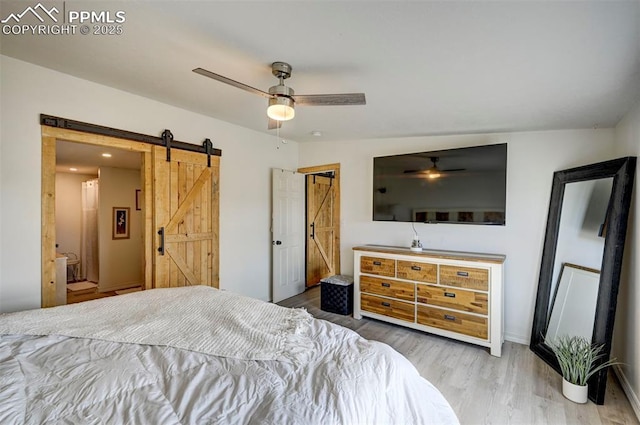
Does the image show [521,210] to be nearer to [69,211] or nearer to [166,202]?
[166,202]

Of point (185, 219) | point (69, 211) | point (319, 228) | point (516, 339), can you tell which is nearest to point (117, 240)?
point (69, 211)

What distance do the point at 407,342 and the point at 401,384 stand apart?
207cm

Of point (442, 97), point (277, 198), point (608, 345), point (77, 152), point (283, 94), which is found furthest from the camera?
point (277, 198)

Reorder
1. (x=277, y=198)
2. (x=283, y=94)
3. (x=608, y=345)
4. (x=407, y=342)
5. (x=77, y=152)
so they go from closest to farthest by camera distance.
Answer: (x=283, y=94) < (x=608, y=345) < (x=407, y=342) < (x=77, y=152) < (x=277, y=198)

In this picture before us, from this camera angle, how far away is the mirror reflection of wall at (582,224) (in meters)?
2.66

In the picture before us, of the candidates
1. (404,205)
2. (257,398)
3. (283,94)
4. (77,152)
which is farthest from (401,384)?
(77,152)

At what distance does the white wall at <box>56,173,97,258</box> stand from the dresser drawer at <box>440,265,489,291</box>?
6824 millimetres

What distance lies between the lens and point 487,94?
2414 mm

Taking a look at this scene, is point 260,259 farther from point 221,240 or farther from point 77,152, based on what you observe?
point 77,152

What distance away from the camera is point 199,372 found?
125cm

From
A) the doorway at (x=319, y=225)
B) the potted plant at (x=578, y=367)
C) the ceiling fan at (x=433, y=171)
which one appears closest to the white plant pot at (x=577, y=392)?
the potted plant at (x=578, y=367)

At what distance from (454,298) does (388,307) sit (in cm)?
79

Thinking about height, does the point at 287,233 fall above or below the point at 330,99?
below

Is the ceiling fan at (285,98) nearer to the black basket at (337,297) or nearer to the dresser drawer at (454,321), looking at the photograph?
the dresser drawer at (454,321)
